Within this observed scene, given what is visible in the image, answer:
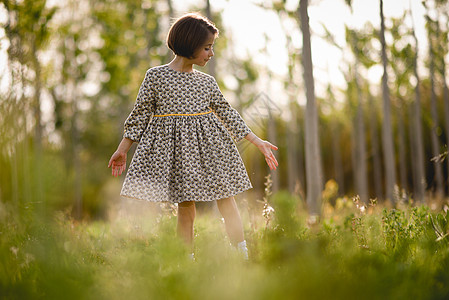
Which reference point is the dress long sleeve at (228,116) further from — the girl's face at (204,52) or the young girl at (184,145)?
the girl's face at (204,52)

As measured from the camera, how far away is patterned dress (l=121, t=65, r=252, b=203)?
7.80 ft

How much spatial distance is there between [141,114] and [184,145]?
0.35 meters

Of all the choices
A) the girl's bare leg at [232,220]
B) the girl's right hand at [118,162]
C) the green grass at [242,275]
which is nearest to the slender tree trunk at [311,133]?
the girl's bare leg at [232,220]

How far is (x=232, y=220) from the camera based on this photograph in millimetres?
2494

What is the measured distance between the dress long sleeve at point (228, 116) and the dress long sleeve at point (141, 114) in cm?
40

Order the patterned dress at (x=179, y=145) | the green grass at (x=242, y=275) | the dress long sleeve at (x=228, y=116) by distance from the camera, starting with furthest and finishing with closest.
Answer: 1. the dress long sleeve at (x=228, y=116)
2. the patterned dress at (x=179, y=145)
3. the green grass at (x=242, y=275)

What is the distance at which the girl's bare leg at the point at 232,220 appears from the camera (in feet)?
8.11

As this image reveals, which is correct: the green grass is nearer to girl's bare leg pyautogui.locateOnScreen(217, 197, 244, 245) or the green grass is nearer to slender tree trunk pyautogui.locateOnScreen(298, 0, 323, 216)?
girl's bare leg pyautogui.locateOnScreen(217, 197, 244, 245)

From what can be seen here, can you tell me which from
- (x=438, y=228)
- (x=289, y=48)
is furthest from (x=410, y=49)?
(x=438, y=228)

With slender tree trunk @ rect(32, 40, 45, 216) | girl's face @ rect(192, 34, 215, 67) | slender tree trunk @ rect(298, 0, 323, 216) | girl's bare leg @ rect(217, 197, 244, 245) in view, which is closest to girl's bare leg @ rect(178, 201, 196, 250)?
girl's bare leg @ rect(217, 197, 244, 245)

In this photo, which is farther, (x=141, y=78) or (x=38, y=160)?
(x=141, y=78)

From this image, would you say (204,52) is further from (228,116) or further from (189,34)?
(228,116)

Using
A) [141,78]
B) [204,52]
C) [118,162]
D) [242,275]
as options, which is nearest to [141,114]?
[118,162]

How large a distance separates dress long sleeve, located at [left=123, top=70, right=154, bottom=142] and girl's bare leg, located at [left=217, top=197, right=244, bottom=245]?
0.63 meters
